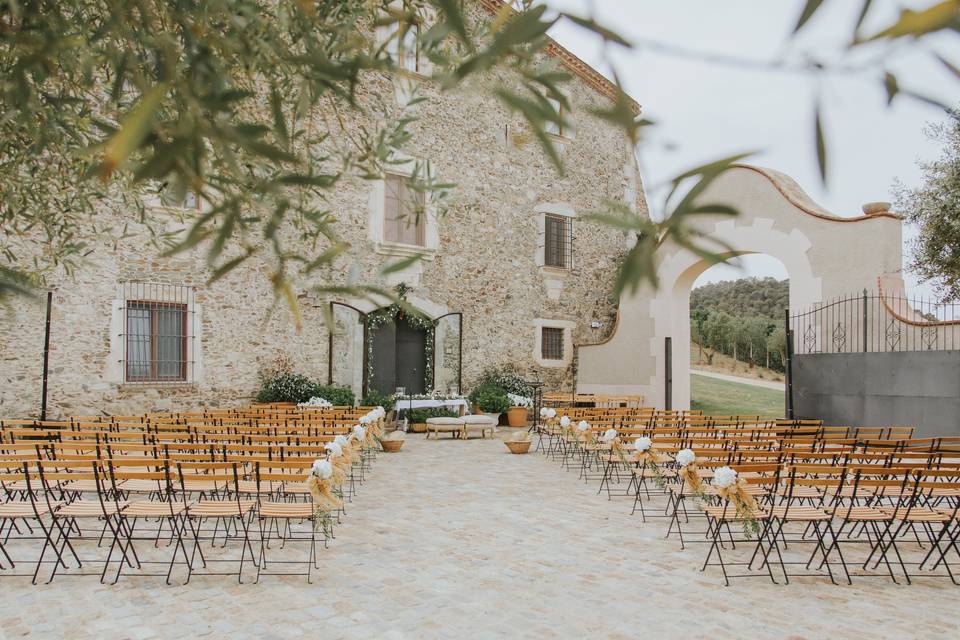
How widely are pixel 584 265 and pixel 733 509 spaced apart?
12.3 meters

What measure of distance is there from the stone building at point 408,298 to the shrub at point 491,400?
0.57 m

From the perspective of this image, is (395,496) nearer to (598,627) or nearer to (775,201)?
(598,627)

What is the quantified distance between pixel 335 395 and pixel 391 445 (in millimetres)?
2356

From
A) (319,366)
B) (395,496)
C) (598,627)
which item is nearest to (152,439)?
(395,496)

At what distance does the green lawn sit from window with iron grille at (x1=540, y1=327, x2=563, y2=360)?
4.63 m

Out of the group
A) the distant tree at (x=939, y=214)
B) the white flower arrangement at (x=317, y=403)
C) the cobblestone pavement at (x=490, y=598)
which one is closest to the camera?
the cobblestone pavement at (x=490, y=598)

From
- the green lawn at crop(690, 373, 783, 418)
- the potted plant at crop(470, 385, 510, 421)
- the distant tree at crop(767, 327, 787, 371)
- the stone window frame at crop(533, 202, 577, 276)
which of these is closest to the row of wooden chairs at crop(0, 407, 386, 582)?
the potted plant at crop(470, 385, 510, 421)

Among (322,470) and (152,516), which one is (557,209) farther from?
(152,516)

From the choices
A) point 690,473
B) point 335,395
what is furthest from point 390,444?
point 690,473

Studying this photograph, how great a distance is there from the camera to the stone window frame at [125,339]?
33.8 feet

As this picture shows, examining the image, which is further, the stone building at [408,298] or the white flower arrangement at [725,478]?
the stone building at [408,298]

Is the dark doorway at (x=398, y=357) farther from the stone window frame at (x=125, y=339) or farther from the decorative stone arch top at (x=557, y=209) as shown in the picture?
the decorative stone arch top at (x=557, y=209)

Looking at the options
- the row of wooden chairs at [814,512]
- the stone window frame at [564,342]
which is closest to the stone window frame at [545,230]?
the stone window frame at [564,342]

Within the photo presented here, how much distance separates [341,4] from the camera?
8.68 feet
